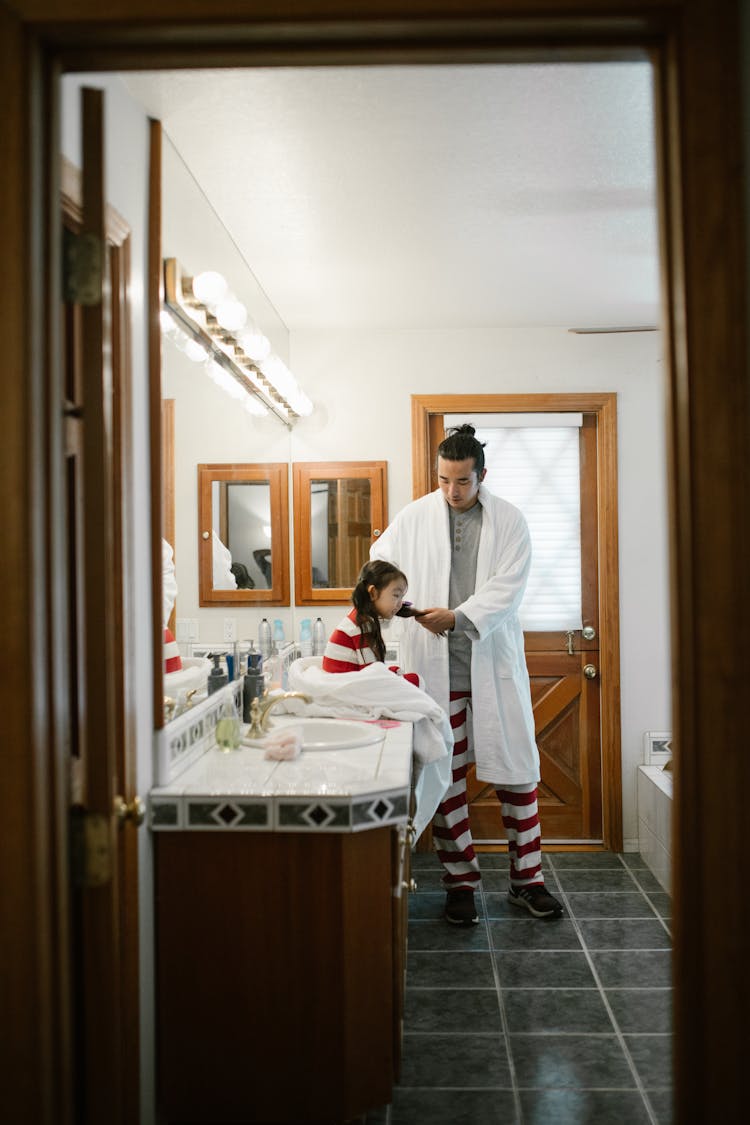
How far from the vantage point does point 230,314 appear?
8.02 ft

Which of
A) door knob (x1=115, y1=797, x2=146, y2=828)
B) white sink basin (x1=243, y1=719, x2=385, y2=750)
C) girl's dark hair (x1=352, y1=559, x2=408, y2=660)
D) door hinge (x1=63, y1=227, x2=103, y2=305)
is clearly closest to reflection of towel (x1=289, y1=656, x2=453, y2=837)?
white sink basin (x1=243, y1=719, x2=385, y2=750)

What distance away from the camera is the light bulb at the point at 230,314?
7.87 feet

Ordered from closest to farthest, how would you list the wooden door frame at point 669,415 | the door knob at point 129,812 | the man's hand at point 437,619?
the wooden door frame at point 669,415 → the door knob at point 129,812 → the man's hand at point 437,619

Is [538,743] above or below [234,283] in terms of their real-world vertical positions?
below

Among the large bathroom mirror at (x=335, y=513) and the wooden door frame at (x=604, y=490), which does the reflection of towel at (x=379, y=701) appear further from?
the wooden door frame at (x=604, y=490)

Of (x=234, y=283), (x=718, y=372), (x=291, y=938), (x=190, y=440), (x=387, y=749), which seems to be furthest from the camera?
(x=234, y=283)

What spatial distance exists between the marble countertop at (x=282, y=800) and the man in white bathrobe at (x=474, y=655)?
1.23m

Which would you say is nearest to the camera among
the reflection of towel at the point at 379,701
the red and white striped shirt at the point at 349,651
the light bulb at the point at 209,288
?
the light bulb at the point at 209,288

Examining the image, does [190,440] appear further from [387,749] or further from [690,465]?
[690,465]

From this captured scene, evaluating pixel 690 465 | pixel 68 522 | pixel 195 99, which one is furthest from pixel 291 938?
pixel 195 99

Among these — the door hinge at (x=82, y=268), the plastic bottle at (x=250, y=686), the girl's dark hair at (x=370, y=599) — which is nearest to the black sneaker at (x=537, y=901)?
the girl's dark hair at (x=370, y=599)

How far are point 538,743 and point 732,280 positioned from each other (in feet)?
10.5

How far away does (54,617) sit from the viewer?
3.69ft

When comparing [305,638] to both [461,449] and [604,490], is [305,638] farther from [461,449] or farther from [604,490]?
[604,490]
